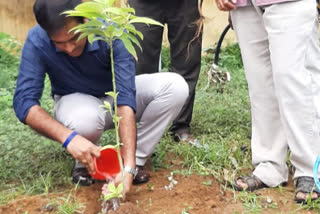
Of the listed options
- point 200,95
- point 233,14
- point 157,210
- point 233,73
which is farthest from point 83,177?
point 233,73

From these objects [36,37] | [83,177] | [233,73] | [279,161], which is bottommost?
[233,73]

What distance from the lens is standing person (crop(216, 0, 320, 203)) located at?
2.63 meters

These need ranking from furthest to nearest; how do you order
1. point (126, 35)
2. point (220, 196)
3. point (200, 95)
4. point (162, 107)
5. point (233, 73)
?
point (233, 73) < point (200, 95) < point (162, 107) < point (220, 196) < point (126, 35)

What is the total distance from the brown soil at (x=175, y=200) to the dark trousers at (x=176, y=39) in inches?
37.4

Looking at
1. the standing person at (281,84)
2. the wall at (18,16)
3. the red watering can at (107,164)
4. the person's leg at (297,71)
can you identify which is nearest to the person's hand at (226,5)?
the standing person at (281,84)

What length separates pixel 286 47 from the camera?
2.64 metres

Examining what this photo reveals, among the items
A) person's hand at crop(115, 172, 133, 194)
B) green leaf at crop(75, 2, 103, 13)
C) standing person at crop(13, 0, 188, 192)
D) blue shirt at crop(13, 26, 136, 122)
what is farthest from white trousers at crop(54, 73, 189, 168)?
green leaf at crop(75, 2, 103, 13)

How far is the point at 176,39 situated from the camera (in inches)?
151

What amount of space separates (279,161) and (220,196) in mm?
400

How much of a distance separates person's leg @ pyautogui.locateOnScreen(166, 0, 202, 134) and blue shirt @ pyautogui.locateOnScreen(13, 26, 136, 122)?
89 cm

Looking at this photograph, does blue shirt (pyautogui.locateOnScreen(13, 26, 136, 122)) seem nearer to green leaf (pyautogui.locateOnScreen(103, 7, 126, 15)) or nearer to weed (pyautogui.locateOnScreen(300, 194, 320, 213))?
green leaf (pyautogui.locateOnScreen(103, 7, 126, 15))

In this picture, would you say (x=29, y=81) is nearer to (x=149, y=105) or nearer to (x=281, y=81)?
(x=149, y=105)

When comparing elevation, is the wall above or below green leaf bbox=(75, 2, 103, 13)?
below

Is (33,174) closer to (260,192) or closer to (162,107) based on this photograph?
(162,107)
